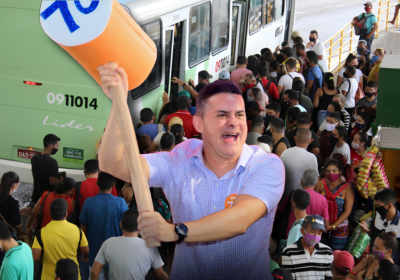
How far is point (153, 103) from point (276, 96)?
7.81 feet

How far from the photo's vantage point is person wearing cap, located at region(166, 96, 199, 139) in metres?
7.18

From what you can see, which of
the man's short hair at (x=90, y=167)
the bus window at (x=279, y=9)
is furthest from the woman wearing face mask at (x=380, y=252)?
A: the bus window at (x=279, y=9)

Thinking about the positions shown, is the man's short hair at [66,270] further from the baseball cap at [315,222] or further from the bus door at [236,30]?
the bus door at [236,30]

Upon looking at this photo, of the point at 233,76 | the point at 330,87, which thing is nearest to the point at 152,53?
the point at 330,87

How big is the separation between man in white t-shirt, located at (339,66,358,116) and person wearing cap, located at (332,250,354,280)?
5120 mm

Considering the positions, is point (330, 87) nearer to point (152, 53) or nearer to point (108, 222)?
point (108, 222)

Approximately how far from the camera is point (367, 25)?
14.8m

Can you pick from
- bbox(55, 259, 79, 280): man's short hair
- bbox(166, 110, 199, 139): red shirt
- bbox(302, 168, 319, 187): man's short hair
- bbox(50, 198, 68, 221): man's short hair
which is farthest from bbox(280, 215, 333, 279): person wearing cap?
bbox(166, 110, 199, 139): red shirt

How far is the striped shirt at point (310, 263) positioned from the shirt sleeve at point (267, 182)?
78.1 inches

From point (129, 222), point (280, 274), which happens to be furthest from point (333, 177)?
point (129, 222)

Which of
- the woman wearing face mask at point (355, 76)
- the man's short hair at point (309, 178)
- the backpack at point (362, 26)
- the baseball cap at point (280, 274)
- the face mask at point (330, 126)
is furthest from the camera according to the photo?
the backpack at point (362, 26)

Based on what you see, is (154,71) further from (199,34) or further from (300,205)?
(300,205)

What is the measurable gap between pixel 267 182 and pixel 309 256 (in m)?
2.12

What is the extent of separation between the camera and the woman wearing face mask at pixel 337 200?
546 centimetres
